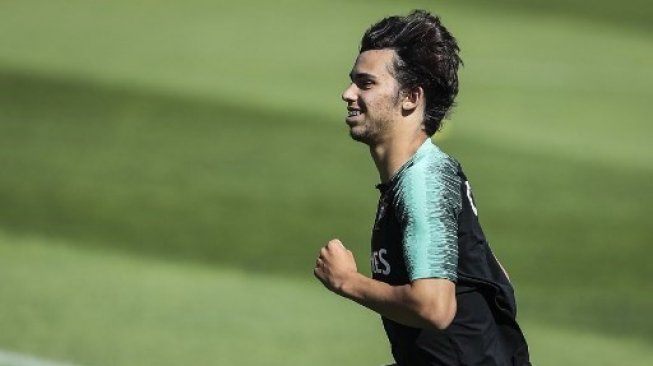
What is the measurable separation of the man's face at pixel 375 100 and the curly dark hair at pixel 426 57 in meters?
0.04

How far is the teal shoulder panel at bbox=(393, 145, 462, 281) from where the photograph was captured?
553cm

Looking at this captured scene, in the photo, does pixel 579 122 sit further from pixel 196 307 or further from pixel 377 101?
pixel 377 101

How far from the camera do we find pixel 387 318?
19.7 feet

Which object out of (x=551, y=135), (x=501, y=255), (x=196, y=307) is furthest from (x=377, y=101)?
(x=551, y=135)

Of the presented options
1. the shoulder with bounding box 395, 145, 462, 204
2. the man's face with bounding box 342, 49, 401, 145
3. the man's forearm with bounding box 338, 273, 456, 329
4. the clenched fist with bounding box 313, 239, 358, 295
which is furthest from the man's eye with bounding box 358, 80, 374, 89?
the man's forearm with bounding box 338, 273, 456, 329

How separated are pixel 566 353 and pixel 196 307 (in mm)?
2706

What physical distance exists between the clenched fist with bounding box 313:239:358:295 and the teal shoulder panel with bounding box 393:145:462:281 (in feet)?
1.01

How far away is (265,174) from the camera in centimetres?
1325

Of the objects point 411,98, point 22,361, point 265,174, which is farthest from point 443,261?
point 265,174

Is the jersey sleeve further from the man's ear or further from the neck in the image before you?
the man's ear

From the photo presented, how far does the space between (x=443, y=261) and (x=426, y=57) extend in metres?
0.93

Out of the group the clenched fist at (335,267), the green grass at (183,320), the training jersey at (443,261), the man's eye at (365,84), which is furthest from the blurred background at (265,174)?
the man's eye at (365,84)

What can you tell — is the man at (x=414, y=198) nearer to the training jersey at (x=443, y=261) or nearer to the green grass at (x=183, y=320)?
the training jersey at (x=443, y=261)

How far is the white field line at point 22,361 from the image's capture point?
9.48m
